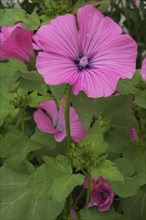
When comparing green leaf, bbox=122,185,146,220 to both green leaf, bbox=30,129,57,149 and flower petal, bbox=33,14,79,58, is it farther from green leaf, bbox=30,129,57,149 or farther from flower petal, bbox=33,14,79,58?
flower petal, bbox=33,14,79,58

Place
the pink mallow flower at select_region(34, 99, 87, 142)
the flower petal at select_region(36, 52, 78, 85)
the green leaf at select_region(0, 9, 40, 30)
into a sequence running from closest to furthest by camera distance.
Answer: the flower petal at select_region(36, 52, 78, 85) → the green leaf at select_region(0, 9, 40, 30) → the pink mallow flower at select_region(34, 99, 87, 142)

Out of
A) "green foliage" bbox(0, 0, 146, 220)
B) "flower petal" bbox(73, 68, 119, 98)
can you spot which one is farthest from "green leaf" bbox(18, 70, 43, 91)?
"flower petal" bbox(73, 68, 119, 98)

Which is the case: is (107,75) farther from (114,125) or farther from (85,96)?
(114,125)

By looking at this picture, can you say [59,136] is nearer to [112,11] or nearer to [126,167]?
[126,167]

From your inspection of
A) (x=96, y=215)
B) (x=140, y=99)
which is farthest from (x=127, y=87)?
(x=96, y=215)

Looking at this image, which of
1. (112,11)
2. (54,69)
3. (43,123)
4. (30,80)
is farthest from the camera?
(112,11)

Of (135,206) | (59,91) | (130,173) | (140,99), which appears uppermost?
(59,91)
